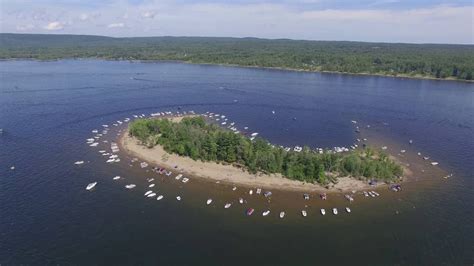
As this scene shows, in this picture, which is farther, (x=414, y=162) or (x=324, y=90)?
(x=324, y=90)

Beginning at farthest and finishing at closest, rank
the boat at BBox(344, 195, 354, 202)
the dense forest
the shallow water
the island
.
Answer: the dense forest
the island
the boat at BBox(344, 195, 354, 202)
the shallow water

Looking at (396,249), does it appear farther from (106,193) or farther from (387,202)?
(106,193)

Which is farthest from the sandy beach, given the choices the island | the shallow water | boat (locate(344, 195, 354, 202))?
the shallow water

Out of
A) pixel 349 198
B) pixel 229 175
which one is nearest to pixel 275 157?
pixel 229 175

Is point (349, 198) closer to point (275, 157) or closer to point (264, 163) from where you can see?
point (275, 157)

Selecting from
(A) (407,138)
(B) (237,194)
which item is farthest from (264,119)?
(B) (237,194)

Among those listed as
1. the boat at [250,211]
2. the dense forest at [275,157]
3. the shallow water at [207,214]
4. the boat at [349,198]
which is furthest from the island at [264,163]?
the boat at [250,211]

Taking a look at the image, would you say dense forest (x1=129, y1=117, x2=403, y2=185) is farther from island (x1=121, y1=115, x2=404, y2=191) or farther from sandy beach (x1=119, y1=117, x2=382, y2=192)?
sandy beach (x1=119, y1=117, x2=382, y2=192)
